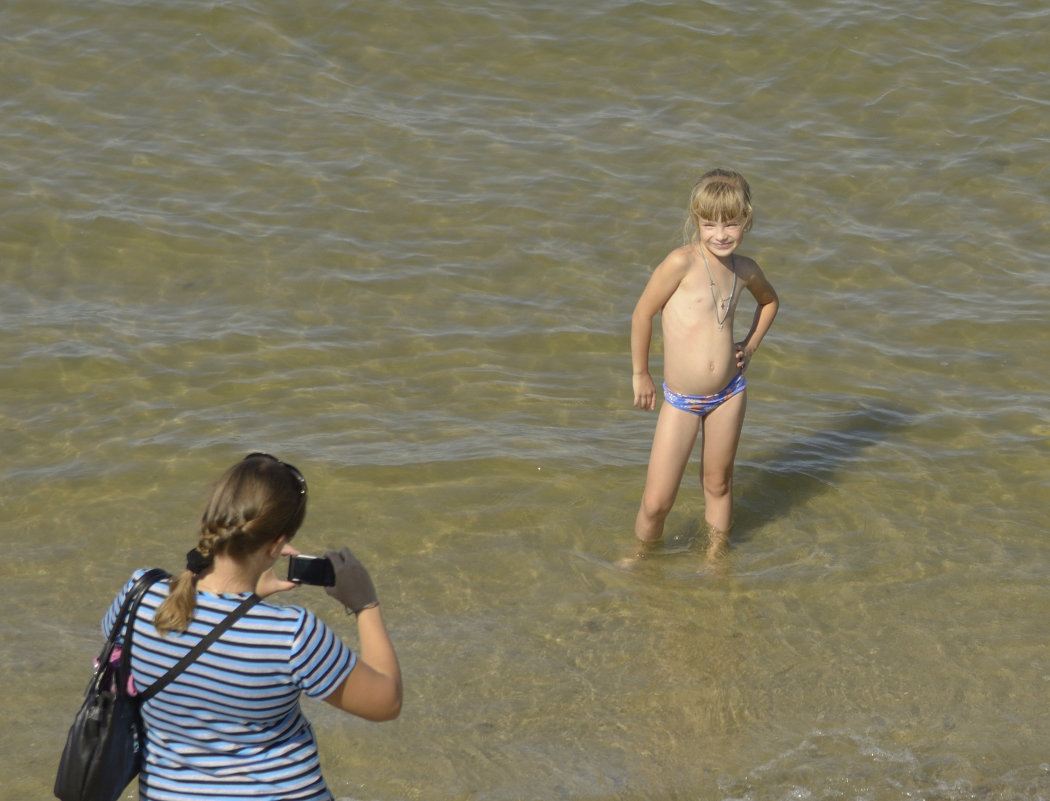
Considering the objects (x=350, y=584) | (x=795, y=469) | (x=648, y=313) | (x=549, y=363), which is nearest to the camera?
(x=350, y=584)

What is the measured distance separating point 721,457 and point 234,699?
3635 mm

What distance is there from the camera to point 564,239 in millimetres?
9836

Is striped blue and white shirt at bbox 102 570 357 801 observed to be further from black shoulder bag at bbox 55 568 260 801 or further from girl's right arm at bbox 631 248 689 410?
girl's right arm at bbox 631 248 689 410

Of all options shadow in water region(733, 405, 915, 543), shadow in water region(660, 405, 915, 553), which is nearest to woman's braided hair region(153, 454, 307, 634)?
shadow in water region(660, 405, 915, 553)

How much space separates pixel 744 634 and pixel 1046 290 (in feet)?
15.5

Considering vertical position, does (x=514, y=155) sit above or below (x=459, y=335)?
above

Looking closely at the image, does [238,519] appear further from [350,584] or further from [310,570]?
[350,584]

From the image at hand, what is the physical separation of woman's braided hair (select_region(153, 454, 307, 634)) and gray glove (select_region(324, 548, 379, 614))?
16cm

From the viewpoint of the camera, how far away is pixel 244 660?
117 inches

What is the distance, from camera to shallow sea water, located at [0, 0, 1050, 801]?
17.5 ft

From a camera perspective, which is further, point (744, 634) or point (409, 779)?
point (744, 634)

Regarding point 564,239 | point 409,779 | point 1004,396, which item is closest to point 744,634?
point 409,779

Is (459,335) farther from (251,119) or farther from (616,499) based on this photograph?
(251,119)

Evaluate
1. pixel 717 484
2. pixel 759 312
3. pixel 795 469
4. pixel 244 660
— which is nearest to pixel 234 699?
pixel 244 660
